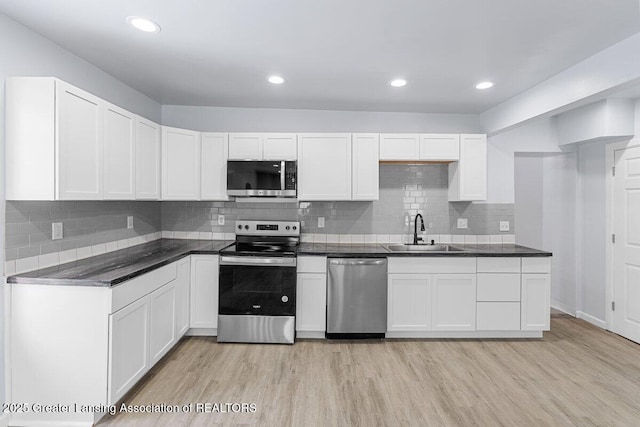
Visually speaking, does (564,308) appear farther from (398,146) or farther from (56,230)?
(56,230)

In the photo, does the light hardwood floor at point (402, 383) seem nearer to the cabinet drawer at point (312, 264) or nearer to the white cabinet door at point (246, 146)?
the cabinet drawer at point (312, 264)

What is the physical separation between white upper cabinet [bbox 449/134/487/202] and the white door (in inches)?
56.2

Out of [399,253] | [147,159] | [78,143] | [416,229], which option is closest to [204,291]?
[147,159]

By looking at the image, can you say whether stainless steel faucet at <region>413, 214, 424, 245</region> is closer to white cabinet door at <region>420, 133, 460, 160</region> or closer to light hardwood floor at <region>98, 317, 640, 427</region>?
white cabinet door at <region>420, 133, 460, 160</region>

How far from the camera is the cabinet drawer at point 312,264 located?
343 cm

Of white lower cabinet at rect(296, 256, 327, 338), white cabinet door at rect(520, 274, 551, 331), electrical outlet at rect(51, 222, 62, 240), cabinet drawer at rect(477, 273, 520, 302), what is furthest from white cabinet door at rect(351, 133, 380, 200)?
electrical outlet at rect(51, 222, 62, 240)

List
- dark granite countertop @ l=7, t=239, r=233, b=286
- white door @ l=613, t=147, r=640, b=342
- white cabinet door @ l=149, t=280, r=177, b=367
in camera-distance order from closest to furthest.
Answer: dark granite countertop @ l=7, t=239, r=233, b=286 → white cabinet door @ l=149, t=280, r=177, b=367 → white door @ l=613, t=147, r=640, b=342

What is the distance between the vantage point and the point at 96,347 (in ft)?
6.88

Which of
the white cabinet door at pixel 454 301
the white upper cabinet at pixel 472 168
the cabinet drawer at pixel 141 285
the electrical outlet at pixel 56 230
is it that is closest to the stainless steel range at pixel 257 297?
the cabinet drawer at pixel 141 285

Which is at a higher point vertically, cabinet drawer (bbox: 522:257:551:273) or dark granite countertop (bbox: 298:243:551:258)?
dark granite countertop (bbox: 298:243:551:258)

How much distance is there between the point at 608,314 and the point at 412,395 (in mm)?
2918

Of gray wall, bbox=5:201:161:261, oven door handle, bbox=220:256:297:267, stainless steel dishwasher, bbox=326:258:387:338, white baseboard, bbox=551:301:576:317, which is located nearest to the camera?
gray wall, bbox=5:201:161:261

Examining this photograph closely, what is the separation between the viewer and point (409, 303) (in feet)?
11.4

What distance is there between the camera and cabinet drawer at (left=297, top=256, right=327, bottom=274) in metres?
3.43
